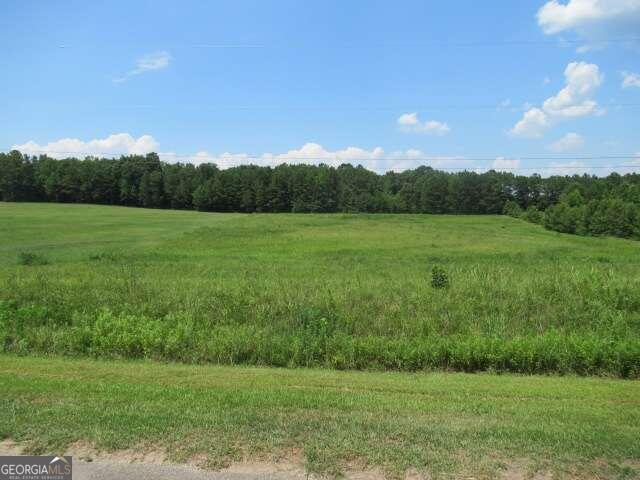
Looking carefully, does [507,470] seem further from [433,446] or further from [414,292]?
[414,292]

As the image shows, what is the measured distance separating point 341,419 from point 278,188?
126 meters

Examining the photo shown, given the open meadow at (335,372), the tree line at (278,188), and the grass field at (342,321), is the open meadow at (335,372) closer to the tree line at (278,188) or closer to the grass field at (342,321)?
the grass field at (342,321)

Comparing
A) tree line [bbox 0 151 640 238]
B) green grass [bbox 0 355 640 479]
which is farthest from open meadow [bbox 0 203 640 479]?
tree line [bbox 0 151 640 238]

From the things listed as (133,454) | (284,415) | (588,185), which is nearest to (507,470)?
(284,415)

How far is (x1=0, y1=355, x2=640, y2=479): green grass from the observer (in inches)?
187

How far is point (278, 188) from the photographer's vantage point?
13062 cm

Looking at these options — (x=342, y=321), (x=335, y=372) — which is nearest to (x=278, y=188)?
(x=342, y=321)

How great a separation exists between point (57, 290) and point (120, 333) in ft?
17.9

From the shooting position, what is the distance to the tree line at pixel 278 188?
391 ft

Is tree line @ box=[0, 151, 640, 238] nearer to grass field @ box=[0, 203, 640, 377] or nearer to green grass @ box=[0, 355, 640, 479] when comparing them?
grass field @ box=[0, 203, 640, 377]

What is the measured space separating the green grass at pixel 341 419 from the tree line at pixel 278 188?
108 metres

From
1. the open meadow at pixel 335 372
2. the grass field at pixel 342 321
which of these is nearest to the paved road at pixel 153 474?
the open meadow at pixel 335 372

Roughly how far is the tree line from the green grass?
4262 inches

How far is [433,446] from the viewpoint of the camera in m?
4.96
